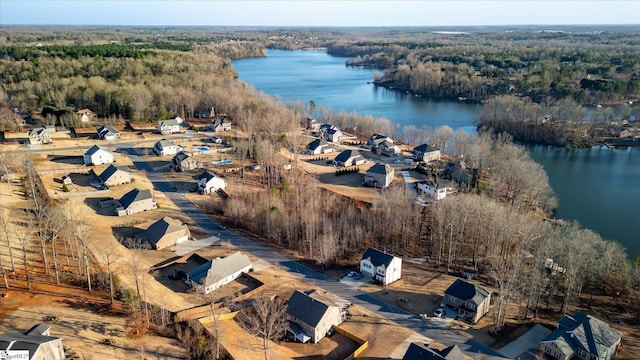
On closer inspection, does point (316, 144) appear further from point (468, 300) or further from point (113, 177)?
point (468, 300)

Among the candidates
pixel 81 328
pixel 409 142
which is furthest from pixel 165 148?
pixel 81 328

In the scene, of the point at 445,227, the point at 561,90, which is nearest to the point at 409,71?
the point at 561,90

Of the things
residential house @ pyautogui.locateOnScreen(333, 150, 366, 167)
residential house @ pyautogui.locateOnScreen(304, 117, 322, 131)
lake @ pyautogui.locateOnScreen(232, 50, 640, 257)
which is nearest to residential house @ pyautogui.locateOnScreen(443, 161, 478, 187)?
lake @ pyautogui.locateOnScreen(232, 50, 640, 257)

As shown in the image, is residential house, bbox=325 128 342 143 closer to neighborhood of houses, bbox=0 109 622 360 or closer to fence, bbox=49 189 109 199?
neighborhood of houses, bbox=0 109 622 360

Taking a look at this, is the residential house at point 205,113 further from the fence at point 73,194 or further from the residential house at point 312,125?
the fence at point 73,194

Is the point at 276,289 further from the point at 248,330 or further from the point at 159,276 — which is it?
the point at 159,276

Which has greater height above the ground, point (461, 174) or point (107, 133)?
point (107, 133)
